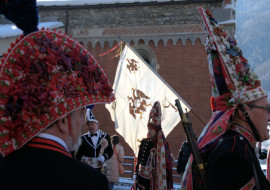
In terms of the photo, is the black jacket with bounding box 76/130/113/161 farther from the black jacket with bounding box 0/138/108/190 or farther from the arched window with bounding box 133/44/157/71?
the arched window with bounding box 133/44/157/71

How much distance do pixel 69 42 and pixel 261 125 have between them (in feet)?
5.53

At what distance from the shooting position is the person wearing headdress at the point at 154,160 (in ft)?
17.4

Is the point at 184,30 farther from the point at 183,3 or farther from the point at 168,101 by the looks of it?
the point at 168,101

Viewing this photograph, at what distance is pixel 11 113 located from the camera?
1.48 m

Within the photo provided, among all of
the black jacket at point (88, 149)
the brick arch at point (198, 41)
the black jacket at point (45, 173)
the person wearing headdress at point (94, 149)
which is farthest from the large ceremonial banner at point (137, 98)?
the brick arch at point (198, 41)

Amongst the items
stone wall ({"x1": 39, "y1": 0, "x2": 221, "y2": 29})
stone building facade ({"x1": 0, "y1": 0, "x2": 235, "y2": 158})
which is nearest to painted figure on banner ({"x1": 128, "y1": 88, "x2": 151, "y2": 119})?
stone building facade ({"x1": 0, "y1": 0, "x2": 235, "y2": 158})

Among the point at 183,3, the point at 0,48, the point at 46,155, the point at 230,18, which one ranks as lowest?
the point at 46,155

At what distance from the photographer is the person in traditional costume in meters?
1.41

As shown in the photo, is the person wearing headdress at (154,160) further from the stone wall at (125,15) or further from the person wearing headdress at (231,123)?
the stone wall at (125,15)

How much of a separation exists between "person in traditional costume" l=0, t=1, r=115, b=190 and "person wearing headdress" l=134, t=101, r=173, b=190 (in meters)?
3.92

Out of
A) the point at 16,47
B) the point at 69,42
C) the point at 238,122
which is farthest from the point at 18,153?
the point at 238,122

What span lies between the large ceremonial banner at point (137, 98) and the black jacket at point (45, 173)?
435 centimetres

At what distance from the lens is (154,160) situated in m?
5.43

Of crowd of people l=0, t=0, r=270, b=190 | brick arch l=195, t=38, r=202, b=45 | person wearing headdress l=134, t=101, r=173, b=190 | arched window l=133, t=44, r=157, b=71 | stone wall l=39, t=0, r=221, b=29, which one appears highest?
stone wall l=39, t=0, r=221, b=29
